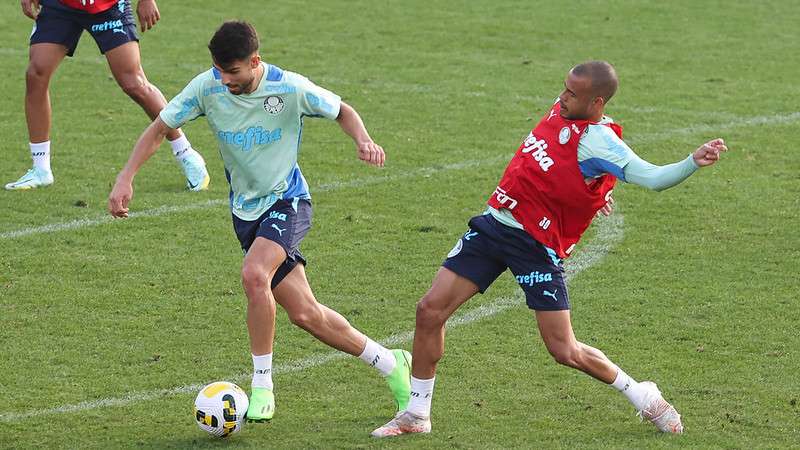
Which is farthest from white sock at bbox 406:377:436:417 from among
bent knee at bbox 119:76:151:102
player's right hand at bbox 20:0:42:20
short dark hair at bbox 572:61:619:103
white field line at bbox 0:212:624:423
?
player's right hand at bbox 20:0:42:20

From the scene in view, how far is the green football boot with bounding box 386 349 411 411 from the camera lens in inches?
262

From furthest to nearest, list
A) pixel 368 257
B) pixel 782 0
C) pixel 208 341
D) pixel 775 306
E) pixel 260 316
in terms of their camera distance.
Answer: pixel 782 0, pixel 368 257, pixel 775 306, pixel 208 341, pixel 260 316

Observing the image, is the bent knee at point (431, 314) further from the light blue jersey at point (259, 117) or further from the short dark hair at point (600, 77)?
the short dark hair at point (600, 77)

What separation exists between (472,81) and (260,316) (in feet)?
26.8

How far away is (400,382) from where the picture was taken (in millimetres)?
6680

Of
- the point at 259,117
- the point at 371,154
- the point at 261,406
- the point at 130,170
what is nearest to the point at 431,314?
the point at 371,154

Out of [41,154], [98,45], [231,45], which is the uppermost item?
[231,45]

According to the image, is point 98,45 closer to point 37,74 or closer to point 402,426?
point 37,74

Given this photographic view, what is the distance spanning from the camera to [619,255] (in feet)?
30.0

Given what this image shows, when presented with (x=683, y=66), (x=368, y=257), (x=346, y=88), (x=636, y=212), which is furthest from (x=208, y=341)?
(x=683, y=66)

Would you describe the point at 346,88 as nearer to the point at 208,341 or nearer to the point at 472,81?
the point at 472,81

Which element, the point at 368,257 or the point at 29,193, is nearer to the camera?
the point at 368,257

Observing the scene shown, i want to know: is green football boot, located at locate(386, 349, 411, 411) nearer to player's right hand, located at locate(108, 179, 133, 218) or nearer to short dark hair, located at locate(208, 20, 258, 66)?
player's right hand, located at locate(108, 179, 133, 218)

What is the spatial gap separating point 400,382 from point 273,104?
152 cm
